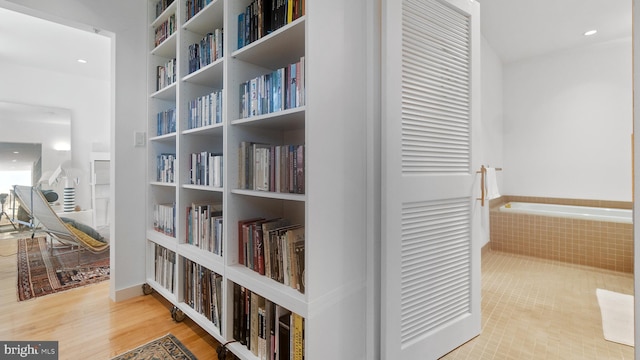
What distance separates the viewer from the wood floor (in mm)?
1617

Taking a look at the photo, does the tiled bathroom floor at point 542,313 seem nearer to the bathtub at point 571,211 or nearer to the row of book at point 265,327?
the bathtub at point 571,211

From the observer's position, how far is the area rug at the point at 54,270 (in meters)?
2.40

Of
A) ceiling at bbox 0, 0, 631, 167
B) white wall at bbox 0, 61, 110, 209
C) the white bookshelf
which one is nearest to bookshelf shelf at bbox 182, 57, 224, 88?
the white bookshelf

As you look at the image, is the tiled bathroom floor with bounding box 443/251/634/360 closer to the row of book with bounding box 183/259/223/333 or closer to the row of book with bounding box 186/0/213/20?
the row of book with bounding box 183/259/223/333

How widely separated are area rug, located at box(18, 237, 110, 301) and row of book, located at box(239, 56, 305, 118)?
2363mm

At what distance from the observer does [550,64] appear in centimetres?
396

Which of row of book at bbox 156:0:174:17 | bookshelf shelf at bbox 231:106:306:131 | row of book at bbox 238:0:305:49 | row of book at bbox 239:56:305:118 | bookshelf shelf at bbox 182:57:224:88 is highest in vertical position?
row of book at bbox 156:0:174:17

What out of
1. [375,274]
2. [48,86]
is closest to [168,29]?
[375,274]

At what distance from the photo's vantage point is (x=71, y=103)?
15.6ft

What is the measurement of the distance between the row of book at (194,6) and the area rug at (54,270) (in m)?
2.39

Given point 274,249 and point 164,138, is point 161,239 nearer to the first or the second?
point 164,138

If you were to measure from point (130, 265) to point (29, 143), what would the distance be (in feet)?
12.6

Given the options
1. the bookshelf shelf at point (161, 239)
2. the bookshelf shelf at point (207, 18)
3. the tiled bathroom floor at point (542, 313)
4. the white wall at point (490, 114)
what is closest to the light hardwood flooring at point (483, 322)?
the tiled bathroom floor at point (542, 313)

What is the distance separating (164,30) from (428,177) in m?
2.15
